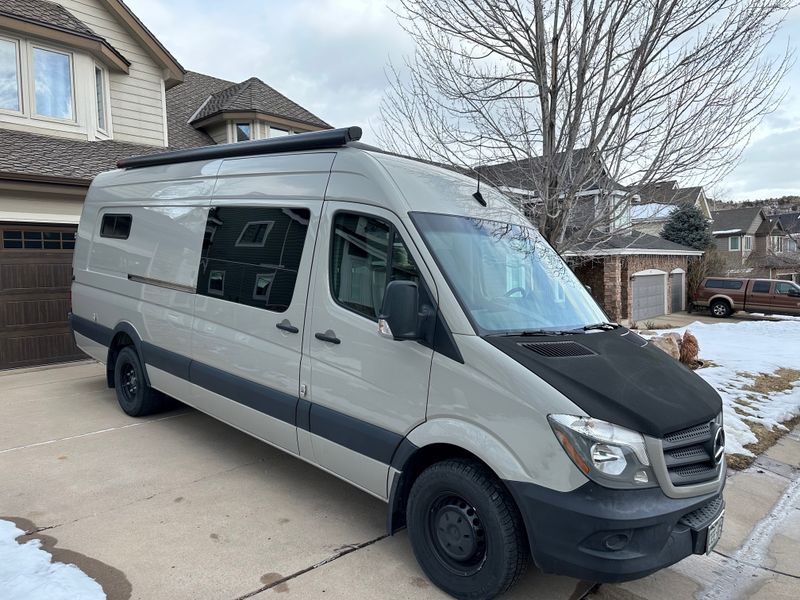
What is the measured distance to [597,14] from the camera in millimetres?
5977

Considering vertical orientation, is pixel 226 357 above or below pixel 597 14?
below

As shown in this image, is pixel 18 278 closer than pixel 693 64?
No

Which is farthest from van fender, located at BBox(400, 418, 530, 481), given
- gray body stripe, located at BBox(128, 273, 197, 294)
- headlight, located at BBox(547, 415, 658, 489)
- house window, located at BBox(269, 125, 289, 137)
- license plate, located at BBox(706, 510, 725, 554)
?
house window, located at BBox(269, 125, 289, 137)

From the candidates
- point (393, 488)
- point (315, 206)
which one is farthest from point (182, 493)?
point (315, 206)

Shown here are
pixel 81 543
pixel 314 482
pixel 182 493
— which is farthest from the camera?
pixel 314 482

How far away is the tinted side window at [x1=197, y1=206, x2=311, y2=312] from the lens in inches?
159

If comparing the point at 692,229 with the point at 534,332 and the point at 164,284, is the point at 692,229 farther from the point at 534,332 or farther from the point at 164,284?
the point at 534,332

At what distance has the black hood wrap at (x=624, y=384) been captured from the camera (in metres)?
2.66

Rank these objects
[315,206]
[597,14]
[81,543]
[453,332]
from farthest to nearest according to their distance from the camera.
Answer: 1. [597,14]
2. [315,206]
3. [81,543]
4. [453,332]

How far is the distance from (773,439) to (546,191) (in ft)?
12.5

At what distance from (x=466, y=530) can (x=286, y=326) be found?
6.05 feet

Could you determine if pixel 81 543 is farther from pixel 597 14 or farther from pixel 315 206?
pixel 597 14

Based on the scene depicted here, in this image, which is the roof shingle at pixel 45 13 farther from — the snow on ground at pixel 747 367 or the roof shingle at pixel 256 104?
the snow on ground at pixel 747 367

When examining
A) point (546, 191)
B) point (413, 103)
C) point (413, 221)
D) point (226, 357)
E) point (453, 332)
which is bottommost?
point (226, 357)
